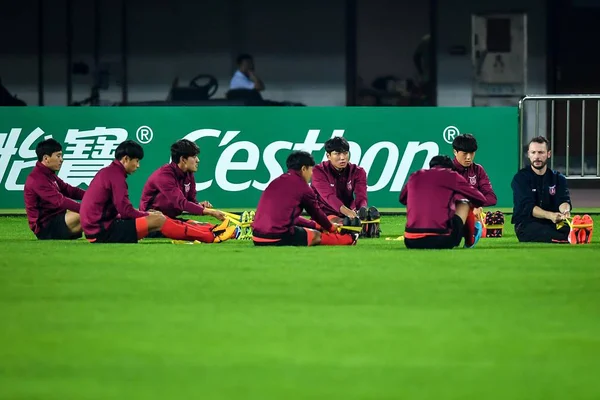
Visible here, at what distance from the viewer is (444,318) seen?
854 cm

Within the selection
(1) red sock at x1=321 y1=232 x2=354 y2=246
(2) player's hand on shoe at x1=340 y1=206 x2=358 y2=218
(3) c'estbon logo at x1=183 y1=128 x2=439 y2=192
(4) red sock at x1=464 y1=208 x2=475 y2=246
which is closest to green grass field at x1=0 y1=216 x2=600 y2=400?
(4) red sock at x1=464 y1=208 x2=475 y2=246

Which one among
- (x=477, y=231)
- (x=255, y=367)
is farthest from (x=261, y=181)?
(x=255, y=367)

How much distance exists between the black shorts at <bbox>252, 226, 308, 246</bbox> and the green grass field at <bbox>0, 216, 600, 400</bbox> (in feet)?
3.58

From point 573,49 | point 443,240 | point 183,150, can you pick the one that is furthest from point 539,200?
point 573,49

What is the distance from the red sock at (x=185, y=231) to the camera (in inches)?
568

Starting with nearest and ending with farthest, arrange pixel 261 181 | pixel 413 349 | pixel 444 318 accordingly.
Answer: pixel 413 349 < pixel 444 318 < pixel 261 181

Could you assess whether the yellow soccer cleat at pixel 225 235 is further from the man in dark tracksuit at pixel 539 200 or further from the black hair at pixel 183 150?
the man in dark tracksuit at pixel 539 200

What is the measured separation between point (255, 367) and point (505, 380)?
131cm

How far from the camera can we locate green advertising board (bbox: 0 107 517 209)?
787 inches

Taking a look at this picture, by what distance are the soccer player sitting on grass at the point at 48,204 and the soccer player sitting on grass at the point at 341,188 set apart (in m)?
2.89

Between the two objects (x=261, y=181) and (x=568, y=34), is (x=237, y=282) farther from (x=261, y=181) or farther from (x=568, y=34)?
(x=568, y=34)

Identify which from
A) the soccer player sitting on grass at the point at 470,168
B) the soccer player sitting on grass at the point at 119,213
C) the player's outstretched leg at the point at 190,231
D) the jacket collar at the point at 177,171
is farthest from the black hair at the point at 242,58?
the soccer player sitting on grass at the point at 119,213

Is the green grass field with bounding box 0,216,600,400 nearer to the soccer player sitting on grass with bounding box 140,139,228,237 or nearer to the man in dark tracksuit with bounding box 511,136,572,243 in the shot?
the man in dark tracksuit with bounding box 511,136,572,243

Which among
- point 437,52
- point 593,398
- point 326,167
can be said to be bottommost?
point 593,398
